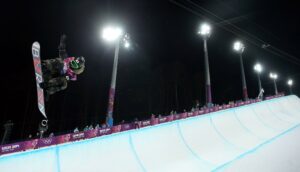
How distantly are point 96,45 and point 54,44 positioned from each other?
219 inches

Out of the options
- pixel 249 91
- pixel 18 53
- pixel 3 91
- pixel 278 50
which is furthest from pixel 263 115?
pixel 249 91

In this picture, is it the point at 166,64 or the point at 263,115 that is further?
the point at 166,64

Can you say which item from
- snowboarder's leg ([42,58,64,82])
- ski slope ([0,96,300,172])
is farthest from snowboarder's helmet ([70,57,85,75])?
ski slope ([0,96,300,172])

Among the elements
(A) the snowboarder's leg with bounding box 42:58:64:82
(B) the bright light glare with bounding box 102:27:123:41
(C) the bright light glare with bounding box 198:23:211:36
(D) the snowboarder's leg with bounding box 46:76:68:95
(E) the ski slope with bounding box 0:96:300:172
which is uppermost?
(C) the bright light glare with bounding box 198:23:211:36

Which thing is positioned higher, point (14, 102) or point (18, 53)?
point (18, 53)

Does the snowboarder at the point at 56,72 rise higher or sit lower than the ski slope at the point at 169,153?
higher

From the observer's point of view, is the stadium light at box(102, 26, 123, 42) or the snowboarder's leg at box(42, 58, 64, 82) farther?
the stadium light at box(102, 26, 123, 42)

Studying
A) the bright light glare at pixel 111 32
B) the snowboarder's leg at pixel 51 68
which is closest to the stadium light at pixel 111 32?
the bright light glare at pixel 111 32

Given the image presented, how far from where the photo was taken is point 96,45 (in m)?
26.8

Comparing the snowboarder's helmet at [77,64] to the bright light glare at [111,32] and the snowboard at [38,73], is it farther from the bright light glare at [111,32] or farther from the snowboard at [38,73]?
the bright light glare at [111,32]

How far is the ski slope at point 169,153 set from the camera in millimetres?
3799

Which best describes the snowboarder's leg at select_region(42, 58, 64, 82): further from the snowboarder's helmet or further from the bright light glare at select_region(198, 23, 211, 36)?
the bright light glare at select_region(198, 23, 211, 36)

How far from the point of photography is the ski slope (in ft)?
12.5

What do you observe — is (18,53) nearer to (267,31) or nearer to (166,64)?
(166,64)
